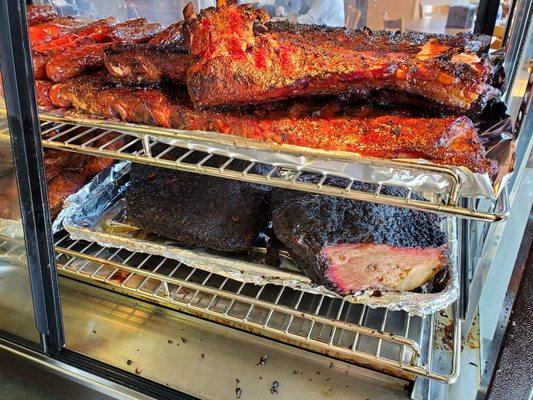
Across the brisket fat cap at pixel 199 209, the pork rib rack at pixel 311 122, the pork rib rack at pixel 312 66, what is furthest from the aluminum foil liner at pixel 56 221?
the pork rib rack at pixel 312 66

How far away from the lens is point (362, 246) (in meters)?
1.29

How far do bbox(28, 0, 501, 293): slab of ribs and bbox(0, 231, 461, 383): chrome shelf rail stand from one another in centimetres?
13

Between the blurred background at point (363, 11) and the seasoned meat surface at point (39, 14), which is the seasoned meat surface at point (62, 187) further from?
the blurred background at point (363, 11)

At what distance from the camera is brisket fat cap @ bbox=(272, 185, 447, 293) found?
1.29 metres

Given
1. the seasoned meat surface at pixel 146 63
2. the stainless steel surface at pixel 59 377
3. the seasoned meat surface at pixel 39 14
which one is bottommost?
the stainless steel surface at pixel 59 377

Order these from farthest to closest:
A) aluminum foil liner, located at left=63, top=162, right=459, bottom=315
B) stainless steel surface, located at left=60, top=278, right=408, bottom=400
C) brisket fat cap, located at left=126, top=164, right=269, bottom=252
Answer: brisket fat cap, located at left=126, top=164, right=269, bottom=252 → stainless steel surface, located at left=60, top=278, right=408, bottom=400 → aluminum foil liner, located at left=63, top=162, right=459, bottom=315

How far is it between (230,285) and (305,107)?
66cm

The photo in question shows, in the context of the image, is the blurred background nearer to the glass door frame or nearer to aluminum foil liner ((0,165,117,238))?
aluminum foil liner ((0,165,117,238))

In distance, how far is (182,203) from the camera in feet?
5.29

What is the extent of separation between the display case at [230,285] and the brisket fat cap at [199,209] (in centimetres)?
6

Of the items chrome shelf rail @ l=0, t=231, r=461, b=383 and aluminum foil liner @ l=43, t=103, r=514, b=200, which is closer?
aluminum foil liner @ l=43, t=103, r=514, b=200

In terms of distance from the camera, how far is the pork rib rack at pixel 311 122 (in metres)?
1.11

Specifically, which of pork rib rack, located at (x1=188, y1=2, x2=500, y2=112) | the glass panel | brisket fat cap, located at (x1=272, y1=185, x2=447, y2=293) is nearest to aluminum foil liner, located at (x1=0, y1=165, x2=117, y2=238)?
the glass panel

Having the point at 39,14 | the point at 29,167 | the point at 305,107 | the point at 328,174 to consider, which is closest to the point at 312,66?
the point at 305,107
